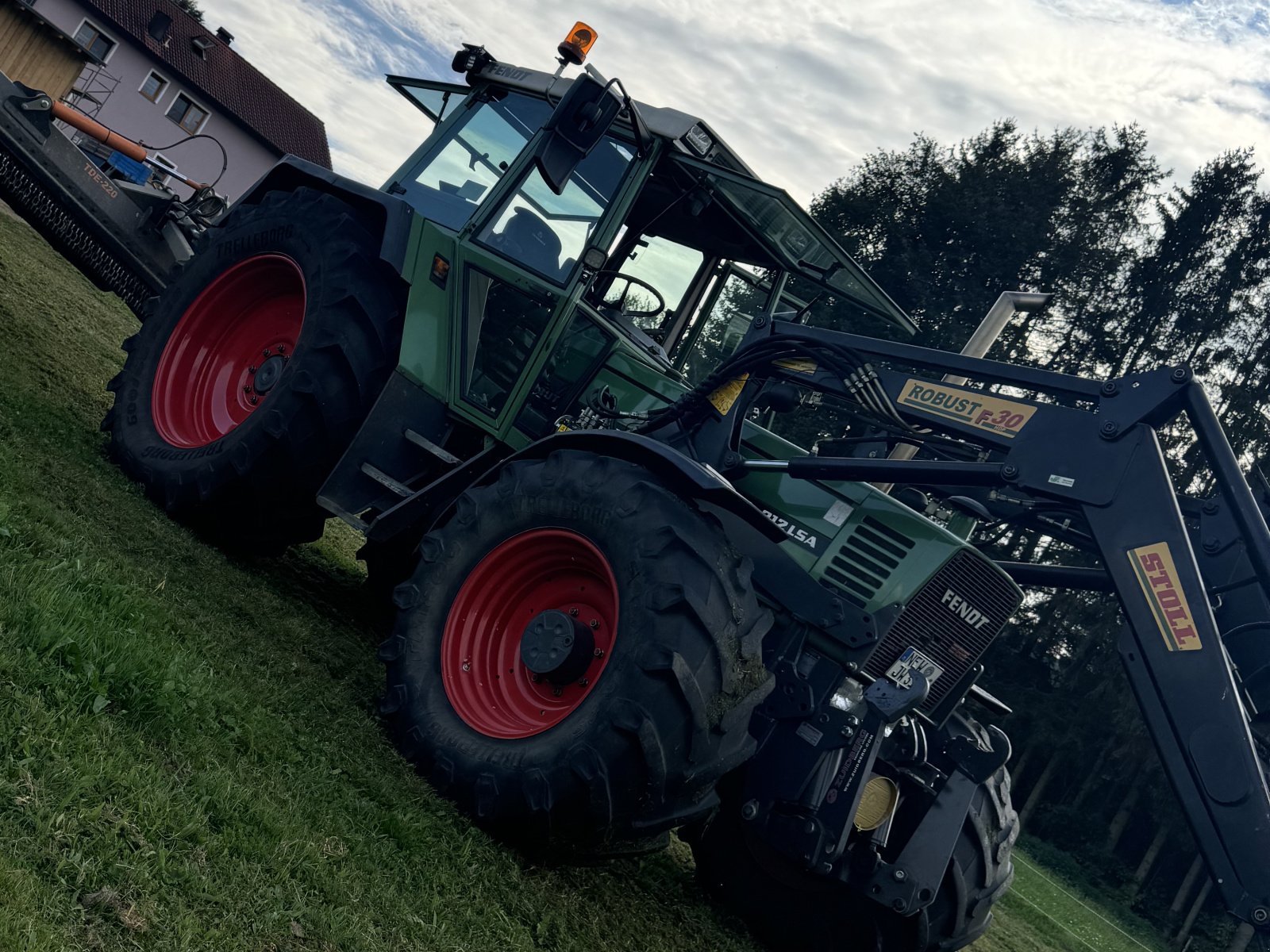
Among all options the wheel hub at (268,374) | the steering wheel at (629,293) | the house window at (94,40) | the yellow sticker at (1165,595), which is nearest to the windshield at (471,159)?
the steering wheel at (629,293)

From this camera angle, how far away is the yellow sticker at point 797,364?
4.98 m

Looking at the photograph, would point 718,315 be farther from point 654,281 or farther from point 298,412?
point 298,412

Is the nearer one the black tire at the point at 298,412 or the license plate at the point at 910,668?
the license plate at the point at 910,668

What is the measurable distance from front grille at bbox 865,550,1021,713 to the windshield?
3.06m

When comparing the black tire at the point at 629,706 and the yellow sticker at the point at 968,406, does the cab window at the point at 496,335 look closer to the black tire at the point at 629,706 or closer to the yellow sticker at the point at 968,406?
the black tire at the point at 629,706

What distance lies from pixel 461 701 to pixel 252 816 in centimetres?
134

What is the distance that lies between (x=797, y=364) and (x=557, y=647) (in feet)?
5.66

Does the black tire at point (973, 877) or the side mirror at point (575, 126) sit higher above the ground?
the side mirror at point (575, 126)

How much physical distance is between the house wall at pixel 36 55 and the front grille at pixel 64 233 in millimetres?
30913

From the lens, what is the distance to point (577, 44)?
211 inches

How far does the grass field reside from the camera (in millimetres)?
2566

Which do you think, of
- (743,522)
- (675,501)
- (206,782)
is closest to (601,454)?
(675,501)

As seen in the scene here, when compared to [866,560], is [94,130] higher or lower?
higher

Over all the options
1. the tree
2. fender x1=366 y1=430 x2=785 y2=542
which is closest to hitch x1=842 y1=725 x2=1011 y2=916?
fender x1=366 y1=430 x2=785 y2=542
